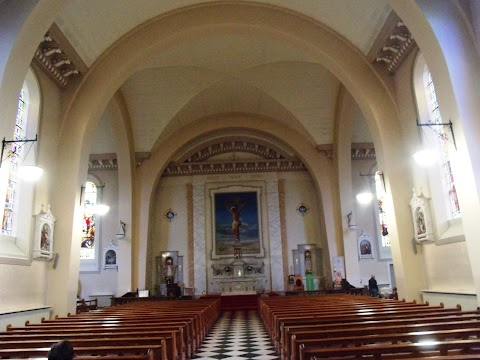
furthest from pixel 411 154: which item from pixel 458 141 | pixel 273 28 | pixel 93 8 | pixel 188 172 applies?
pixel 188 172

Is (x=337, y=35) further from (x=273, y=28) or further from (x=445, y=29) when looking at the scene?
(x=445, y=29)

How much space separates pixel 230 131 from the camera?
19.4 meters

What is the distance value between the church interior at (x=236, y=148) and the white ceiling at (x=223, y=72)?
59 mm

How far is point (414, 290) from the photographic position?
30.9 ft

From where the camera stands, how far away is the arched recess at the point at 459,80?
6.51m

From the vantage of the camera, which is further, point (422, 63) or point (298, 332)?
point (422, 63)

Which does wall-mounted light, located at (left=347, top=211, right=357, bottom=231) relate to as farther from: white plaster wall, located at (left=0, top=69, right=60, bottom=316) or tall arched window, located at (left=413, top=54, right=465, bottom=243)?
white plaster wall, located at (left=0, top=69, right=60, bottom=316)

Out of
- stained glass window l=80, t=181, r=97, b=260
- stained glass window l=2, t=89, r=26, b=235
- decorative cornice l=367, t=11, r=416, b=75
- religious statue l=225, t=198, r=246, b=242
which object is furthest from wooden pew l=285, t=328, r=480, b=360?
stained glass window l=80, t=181, r=97, b=260

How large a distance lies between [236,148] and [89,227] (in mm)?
8067

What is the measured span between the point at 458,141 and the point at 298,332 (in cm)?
454

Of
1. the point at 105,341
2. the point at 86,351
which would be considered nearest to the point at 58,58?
the point at 105,341

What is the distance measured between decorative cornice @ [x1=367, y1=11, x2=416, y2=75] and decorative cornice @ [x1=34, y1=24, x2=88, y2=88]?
7.39 metres

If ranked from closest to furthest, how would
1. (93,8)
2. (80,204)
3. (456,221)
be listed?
(456,221) < (93,8) < (80,204)

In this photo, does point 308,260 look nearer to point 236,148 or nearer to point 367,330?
point 236,148
